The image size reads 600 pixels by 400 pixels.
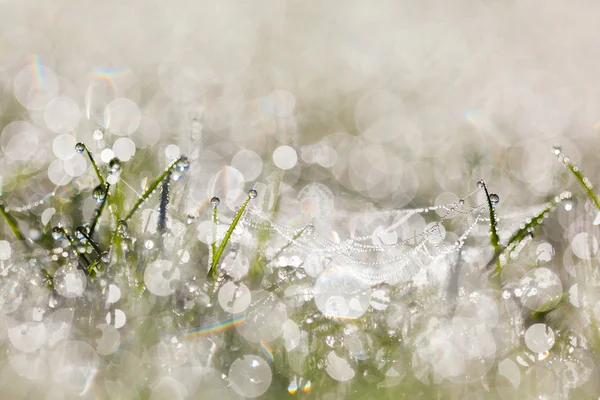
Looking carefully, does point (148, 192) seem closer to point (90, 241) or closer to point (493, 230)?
point (90, 241)

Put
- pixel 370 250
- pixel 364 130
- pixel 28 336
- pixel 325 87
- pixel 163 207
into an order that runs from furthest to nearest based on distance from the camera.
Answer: pixel 325 87
pixel 364 130
pixel 370 250
pixel 163 207
pixel 28 336

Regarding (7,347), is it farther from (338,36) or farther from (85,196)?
(338,36)

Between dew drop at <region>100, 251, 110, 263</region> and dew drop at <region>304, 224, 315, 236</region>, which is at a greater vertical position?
dew drop at <region>100, 251, 110, 263</region>

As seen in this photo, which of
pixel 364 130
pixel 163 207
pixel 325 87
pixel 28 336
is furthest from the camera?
pixel 325 87

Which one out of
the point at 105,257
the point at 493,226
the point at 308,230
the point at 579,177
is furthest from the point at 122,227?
the point at 579,177

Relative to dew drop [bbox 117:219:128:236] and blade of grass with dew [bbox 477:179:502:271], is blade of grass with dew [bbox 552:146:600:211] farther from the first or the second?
dew drop [bbox 117:219:128:236]

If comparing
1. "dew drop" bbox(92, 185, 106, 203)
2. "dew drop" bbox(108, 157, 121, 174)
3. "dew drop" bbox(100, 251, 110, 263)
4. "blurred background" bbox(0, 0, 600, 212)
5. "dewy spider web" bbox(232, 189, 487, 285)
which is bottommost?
"blurred background" bbox(0, 0, 600, 212)

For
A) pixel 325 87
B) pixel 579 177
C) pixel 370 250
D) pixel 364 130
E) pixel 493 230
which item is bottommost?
pixel 364 130

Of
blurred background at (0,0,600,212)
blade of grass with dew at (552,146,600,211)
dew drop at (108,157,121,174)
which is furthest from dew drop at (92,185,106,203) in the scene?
blade of grass with dew at (552,146,600,211)

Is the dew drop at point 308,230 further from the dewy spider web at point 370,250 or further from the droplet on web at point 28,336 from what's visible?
the droplet on web at point 28,336

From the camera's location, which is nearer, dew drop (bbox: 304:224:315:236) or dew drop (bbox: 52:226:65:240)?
dew drop (bbox: 52:226:65:240)

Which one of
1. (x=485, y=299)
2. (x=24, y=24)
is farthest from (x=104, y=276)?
(x=24, y=24)

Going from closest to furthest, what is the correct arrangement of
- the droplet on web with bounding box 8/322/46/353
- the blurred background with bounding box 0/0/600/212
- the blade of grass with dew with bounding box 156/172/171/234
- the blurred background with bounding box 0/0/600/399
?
the droplet on web with bounding box 8/322/46/353 → the blurred background with bounding box 0/0/600/399 → the blade of grass with dew with bounding box 156/172/171/234 → the blurred background with bounding box 0/0/600/212
